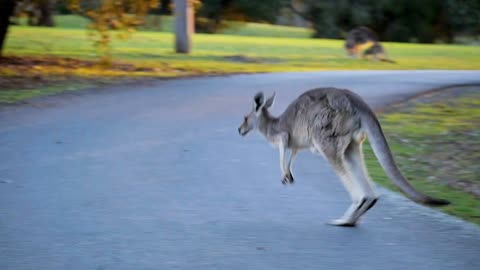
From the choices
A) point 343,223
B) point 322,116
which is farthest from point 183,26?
point 343,223

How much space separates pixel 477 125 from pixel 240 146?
17.5ft

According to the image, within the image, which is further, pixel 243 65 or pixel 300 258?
pixel 243 65

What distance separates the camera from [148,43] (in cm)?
4138

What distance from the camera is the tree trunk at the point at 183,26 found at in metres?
34.8

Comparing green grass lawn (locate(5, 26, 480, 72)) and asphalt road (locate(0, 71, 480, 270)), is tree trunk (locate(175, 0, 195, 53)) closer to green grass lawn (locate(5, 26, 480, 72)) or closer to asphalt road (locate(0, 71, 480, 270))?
green grass lawn (locate(5, 26, 480, 72))

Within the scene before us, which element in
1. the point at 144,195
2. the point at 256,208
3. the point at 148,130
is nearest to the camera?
the point at 256,208

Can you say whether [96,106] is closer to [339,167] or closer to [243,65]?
[339,167]

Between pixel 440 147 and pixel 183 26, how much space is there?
22.3 metres

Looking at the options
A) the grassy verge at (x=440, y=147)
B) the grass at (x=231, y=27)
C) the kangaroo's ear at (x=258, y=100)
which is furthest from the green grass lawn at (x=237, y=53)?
the kangaroo's ear at (x=258, y=100)

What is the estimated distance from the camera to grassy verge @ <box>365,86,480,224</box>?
34.5ft

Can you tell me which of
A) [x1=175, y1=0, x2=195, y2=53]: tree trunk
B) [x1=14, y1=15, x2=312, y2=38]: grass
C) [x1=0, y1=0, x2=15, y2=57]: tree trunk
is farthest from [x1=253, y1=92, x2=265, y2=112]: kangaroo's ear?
[x1=14, y1=15, x2=312, y2=38]: grass

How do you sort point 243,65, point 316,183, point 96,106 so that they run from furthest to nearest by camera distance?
point 243,65
point 96,106
point 316,183

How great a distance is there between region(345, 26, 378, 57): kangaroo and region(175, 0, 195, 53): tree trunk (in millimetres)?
6680

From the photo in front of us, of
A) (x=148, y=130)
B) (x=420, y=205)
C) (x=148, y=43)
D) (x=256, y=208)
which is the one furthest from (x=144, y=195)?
(x=148, y=43)
